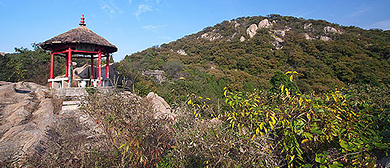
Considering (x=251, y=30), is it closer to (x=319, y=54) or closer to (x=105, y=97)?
(x=319, y=54)

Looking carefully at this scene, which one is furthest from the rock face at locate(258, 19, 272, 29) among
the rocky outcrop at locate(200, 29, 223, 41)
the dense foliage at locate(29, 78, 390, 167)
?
the dense foliage at locate(29, 78, 390, 167)

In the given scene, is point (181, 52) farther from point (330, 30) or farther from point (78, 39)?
point (78, 39)

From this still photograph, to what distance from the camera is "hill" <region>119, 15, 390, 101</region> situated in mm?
22312

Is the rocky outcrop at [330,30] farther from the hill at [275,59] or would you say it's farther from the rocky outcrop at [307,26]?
the rocky outcrop at [307,26]

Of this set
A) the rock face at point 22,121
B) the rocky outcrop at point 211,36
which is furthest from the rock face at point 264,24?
the rock face at point 22,121

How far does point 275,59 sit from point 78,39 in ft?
111

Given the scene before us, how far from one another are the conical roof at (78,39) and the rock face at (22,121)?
1984 mm

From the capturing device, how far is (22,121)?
502 centimetres

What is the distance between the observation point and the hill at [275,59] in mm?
22312

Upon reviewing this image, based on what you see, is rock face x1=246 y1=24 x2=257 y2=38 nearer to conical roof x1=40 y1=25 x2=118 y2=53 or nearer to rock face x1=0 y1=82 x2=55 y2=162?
conical roof x1=40 y1=25 x2=118 y2=53

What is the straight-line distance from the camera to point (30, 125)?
4.55 metres

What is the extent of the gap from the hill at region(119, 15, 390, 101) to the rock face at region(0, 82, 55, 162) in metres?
6.96

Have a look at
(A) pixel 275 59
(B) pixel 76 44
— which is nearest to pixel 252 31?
(A) pixel 275 59

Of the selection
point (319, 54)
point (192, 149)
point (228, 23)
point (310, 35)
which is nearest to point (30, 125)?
point (192, 149)
